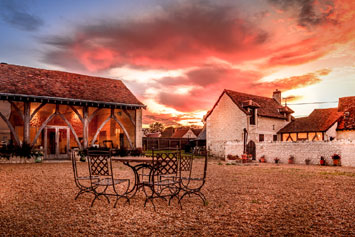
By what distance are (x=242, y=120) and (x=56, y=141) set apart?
1466 centimetres

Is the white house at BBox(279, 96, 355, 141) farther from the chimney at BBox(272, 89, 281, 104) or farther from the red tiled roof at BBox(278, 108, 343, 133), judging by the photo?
the chimney at BBox(272, 89, 281, 104)

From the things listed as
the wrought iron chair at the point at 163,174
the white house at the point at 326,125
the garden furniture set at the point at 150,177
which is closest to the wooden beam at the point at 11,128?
the garden furniture set at the point at 150,177

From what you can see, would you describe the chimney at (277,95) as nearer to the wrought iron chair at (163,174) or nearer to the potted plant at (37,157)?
the potted plant at (37,157)

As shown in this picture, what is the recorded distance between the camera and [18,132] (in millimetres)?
18641

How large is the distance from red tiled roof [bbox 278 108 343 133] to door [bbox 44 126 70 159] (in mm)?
19060

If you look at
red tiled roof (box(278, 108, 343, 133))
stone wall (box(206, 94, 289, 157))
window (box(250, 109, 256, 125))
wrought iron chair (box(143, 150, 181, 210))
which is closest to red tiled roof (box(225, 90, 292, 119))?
stone wall (box(206, 94, 289, 157))

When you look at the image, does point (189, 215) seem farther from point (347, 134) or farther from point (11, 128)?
point (347, 134)

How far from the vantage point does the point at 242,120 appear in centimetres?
2441

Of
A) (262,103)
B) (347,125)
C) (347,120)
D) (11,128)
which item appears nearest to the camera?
(11,128)

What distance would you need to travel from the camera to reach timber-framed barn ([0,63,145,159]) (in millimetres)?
16781

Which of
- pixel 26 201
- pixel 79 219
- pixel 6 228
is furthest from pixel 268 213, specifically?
pixel 26 201

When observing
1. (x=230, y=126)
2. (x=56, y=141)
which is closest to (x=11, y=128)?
(x=56, y=141)

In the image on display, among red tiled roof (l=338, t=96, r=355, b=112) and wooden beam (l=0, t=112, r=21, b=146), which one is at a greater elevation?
red tiled roof (l=338, t=96, r=355, b=112)

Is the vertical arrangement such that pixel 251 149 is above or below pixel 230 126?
below
